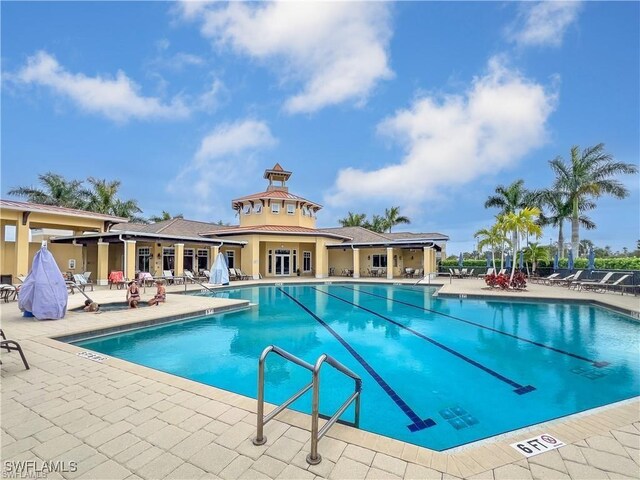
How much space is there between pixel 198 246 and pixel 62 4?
1611 cm

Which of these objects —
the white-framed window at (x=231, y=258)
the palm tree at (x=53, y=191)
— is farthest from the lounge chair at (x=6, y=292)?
the palm tree at (x=53, y=191)

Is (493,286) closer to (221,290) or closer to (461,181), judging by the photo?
(461,181)

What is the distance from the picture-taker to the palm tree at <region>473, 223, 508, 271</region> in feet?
71.3

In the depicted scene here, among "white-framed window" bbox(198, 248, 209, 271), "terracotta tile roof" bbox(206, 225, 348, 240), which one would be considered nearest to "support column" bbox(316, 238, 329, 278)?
"terracotta tile roof" bbox(206, 225, 348, 240)

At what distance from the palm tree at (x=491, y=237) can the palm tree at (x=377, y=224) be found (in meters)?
17.7

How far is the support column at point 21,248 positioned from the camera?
54.4 ft

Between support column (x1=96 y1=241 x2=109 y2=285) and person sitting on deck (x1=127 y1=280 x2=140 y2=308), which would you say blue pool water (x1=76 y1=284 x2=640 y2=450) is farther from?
support column (x1=96 y1=241 x2=109 y2=285)

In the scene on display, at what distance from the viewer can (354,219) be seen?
1652 inches

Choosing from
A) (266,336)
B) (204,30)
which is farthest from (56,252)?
(266,336)

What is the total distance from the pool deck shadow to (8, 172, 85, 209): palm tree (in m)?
31.9

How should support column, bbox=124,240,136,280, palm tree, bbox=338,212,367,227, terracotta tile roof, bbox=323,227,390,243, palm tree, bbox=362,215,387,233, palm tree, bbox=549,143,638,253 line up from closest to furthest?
1. support column, bbox=124,240,136,280
2. palm tree, bbox=549,143,638,253
3. terracotta tile roof, bbox=323,227,390,243
4. palm tree, bbox=362,215,387,233
5. palm tree, bbox=338,212,367,227

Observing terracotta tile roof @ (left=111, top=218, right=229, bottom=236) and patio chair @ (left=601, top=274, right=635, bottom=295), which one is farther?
terracotta tile roof @ (left=111, top=218, right=229, bottom=236)

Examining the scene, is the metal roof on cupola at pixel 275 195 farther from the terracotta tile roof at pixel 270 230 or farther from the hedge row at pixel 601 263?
the hedge row at pixel 601 263

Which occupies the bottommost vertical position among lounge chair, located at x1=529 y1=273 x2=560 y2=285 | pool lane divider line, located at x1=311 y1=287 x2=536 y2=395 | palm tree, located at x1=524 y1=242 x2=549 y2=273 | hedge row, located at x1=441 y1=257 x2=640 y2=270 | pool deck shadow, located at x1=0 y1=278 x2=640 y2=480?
pool lane divider line, located at x1=311 y1=287 x2=536 y2=395
